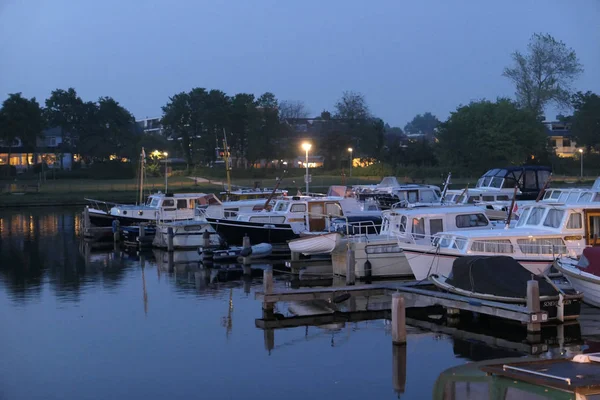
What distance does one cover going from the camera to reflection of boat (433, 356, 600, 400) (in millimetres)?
8492

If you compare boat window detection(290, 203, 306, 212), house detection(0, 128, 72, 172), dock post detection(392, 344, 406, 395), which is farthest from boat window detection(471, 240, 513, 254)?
house detection(0, 128, 72, 172)

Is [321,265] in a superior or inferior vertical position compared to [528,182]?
inferior

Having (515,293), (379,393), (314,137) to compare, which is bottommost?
(379,393)

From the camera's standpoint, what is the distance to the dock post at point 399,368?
56.0 feet

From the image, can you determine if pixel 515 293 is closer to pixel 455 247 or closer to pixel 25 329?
pixel 455 247

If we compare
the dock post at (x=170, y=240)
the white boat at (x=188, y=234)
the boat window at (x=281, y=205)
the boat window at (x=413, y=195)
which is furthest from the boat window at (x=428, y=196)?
the dock post at (x=170, y=240)

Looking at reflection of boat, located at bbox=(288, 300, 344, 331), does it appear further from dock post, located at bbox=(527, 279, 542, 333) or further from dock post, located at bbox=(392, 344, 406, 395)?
dock post, located at bbox=(527, 279, 542, 333)

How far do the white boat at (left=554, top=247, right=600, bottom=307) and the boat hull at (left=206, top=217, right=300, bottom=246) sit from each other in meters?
16.2

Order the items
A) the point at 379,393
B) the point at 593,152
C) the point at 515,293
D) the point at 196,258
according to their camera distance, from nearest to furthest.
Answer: the point at 379,393
the point at 515,293
the point at 196,258
the point at 593,152

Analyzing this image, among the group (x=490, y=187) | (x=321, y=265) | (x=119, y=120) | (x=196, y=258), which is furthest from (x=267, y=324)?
(x=119, y=120)

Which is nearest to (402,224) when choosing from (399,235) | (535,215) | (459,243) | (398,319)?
(399,235)

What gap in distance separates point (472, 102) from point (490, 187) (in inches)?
1778

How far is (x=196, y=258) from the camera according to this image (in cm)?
3738

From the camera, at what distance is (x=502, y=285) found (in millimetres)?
20578
